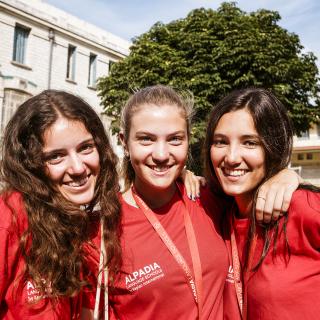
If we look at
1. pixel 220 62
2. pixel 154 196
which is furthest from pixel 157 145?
pixel 220 62

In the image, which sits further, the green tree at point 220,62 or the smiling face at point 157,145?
the green tree at point 220,62

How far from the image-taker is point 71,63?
24062mm

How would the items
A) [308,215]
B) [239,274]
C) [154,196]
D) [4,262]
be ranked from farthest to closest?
[154,196] < [239,274] < [308,215] < [4,262]

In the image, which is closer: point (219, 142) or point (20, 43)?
point (219, 142)

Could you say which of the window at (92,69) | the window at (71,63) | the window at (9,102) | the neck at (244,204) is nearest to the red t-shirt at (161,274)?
the neck at (244,204)

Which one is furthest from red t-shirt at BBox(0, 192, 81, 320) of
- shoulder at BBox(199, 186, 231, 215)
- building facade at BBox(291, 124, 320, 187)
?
building facade at BBox(291, 124, 320, 187)

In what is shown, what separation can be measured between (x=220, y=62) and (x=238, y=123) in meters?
14.9

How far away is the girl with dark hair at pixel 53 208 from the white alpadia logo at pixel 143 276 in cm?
12

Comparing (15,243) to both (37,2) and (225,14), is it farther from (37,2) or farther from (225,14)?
(37,2)

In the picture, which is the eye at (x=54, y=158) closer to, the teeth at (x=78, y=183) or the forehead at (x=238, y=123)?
the teeth at (x=78, y=183)

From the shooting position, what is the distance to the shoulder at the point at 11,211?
214cm

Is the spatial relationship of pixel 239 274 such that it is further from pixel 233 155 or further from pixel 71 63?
pixel 71 63

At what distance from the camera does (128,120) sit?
9.78 feet

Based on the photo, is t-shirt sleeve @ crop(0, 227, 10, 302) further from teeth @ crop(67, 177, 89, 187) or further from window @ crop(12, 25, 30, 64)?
window @ crop(12, 25, 30, 64)
